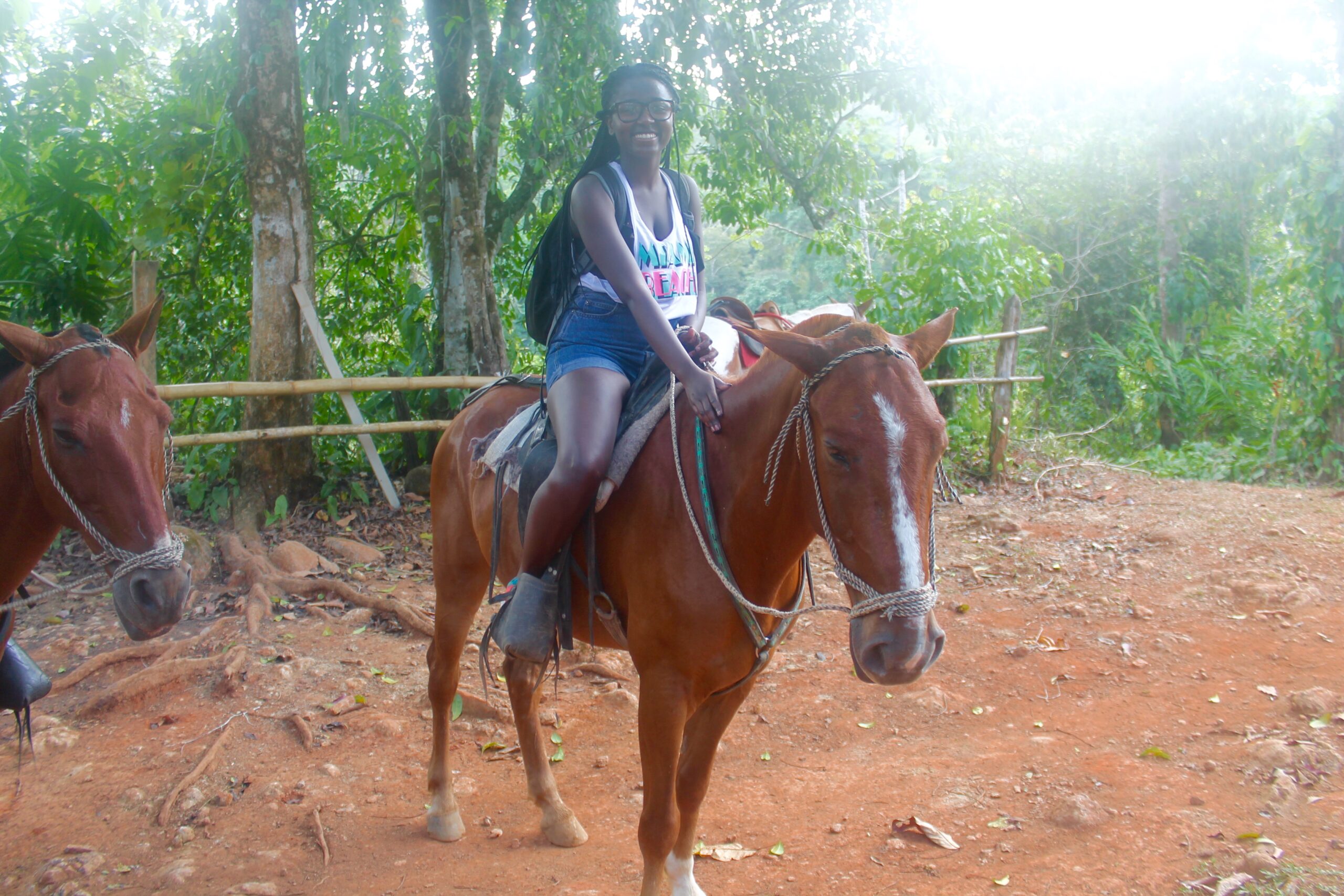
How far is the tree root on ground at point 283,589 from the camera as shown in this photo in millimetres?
5348

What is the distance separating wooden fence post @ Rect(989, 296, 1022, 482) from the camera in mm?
9164

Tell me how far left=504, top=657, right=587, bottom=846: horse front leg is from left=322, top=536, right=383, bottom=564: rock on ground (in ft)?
10.2

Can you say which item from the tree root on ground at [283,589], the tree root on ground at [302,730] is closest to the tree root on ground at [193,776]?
the tree root on ground at [302,730]

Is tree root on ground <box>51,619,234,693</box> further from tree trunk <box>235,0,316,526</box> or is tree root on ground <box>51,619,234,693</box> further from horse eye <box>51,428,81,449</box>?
horse eye <box>51,428,81,449</box>

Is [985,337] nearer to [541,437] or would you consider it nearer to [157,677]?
[541,437]

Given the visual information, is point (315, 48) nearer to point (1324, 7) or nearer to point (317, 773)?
point (317, 773)

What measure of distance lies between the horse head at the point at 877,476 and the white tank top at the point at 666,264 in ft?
3.20

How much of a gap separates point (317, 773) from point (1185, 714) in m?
4.24

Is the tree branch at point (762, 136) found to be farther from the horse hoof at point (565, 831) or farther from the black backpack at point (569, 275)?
the horse hoof at point (565, 831)

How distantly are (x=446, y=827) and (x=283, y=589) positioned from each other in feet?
9.04

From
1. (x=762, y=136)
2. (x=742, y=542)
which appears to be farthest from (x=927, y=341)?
(x=762, y=136)

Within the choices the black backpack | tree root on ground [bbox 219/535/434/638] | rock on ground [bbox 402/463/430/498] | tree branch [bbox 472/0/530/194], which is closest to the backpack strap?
→ the black backpack

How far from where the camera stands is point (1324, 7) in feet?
31.2

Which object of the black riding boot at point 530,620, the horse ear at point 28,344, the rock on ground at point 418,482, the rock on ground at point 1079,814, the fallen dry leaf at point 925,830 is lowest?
the fallen dry leaf at point 925,830
